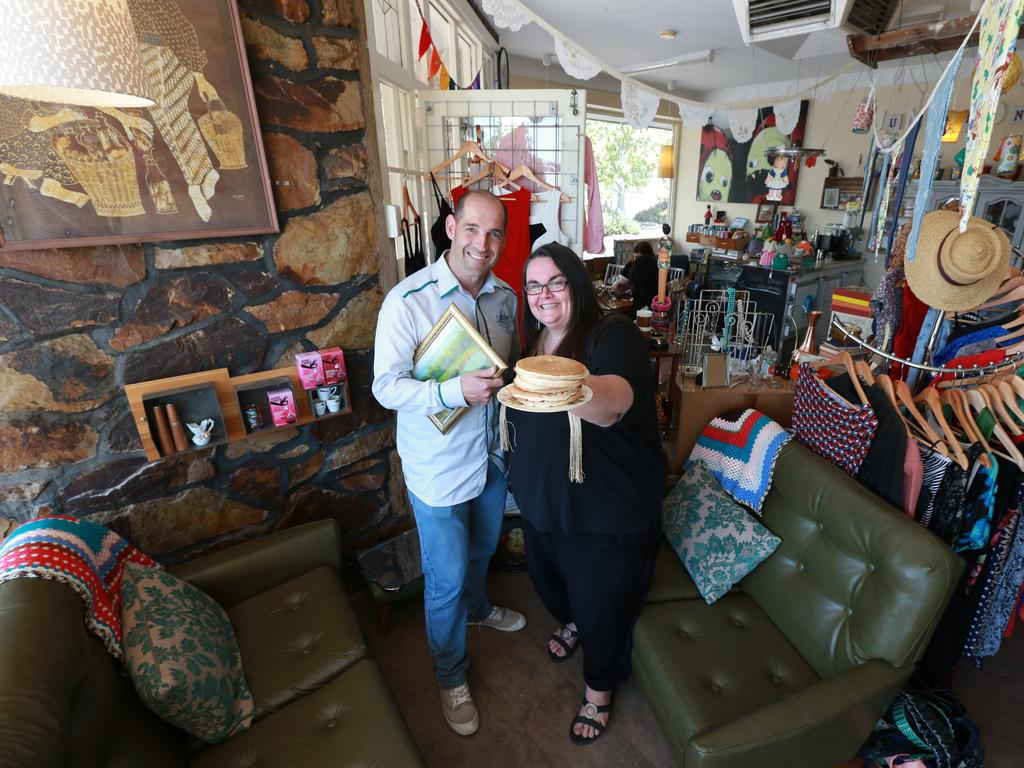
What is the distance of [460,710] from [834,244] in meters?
5.88

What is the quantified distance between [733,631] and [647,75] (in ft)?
21.5

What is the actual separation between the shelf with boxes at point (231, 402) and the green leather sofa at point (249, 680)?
420 mm

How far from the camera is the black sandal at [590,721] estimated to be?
1.75 m

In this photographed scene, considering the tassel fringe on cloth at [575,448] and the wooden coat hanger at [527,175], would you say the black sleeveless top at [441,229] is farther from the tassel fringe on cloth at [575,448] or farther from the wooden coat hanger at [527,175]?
the tassel fringe on cloth at [575,448]

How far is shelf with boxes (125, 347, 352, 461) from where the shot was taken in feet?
5.53

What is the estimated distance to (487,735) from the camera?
1793mm

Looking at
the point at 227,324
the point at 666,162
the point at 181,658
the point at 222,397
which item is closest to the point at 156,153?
the point at 227,324

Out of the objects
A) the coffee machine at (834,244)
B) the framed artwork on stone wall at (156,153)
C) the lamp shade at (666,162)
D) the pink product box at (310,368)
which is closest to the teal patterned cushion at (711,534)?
the pink product box at (310,368)

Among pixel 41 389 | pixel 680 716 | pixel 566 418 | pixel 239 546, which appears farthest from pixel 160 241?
pixel 680 716

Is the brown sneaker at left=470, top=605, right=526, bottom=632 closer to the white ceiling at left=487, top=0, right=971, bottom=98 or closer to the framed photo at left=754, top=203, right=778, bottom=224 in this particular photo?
the white ceiling at left=487, top=0, right=971, bottom=98

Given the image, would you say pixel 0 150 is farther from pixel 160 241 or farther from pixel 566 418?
pixel 566 418

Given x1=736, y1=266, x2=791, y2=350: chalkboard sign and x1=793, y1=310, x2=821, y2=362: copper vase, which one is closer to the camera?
x1=793, y1=310, x2=821, y2=362: copper vase

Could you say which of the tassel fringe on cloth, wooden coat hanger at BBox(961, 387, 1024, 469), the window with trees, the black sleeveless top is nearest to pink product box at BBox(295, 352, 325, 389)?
the tassel fringe on cloth

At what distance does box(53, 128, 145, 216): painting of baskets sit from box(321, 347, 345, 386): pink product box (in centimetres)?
73
